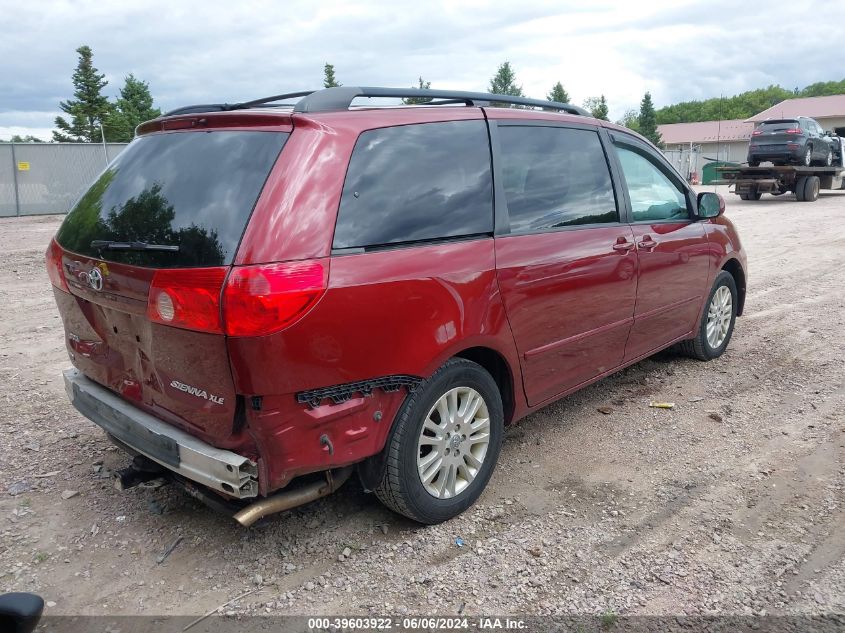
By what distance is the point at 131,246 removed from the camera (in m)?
2.77

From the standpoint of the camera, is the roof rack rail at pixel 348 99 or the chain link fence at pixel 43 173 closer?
the roof rack rail at pixel 348 99

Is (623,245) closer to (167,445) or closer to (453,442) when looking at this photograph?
(453,442)

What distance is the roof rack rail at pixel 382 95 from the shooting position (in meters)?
2.88

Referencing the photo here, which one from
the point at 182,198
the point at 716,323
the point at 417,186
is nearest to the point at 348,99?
the point at 417,186

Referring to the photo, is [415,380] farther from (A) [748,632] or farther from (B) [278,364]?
(A) [748,632]

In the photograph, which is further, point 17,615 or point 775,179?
point 775,179

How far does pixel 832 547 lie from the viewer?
2.99 metres

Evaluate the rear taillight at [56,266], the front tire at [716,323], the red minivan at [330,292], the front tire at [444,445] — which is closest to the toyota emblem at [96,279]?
the red minivan at [330,292]

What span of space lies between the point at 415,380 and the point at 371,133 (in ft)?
3.52

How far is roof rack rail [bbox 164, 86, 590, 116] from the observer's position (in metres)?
2.89

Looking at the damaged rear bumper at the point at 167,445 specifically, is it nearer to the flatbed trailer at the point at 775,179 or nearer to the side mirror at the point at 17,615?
the side mirror at the point at 17,615

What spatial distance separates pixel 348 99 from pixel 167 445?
65.5 inches

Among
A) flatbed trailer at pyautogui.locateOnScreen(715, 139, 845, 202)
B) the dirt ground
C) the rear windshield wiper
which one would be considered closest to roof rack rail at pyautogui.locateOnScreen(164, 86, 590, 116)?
the rear windshield wiper

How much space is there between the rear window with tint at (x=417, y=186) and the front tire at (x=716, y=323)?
112 inches
